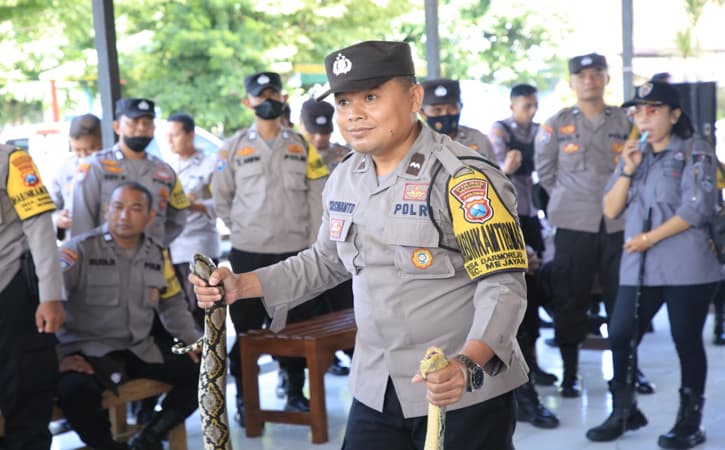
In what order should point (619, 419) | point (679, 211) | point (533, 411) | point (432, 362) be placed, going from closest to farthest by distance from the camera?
point (432, 362) → point (679, 211) → point (619, 419) → point (533, 411)

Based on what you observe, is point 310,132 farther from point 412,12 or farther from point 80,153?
point 412,12

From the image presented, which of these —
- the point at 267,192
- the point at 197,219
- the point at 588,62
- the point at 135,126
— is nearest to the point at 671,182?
the point at 588,62

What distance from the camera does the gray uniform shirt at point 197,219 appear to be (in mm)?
6797

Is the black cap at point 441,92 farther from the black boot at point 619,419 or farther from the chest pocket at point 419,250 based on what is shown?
the chest pocket at point 419,250

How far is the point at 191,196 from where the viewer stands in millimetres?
7008

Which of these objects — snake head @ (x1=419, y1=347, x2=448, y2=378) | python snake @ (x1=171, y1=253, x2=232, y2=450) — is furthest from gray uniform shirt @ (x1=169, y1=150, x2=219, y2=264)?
snake head @ (x1=419, y1=347, x2=448, y2=378)

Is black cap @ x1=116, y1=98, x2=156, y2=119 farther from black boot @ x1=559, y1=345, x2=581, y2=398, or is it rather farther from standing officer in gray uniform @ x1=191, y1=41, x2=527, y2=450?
standing officer in gray uniform @ x1=191, y1=41, x2=527, y2=450

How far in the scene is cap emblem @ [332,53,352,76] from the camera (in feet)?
7.62

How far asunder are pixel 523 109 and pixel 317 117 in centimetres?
163

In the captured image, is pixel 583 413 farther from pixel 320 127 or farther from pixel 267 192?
pixel 320 127

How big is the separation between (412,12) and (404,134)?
8.31 m

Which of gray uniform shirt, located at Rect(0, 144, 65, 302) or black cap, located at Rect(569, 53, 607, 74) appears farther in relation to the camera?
black cap, located at Rect(569, 53, 607, 74)

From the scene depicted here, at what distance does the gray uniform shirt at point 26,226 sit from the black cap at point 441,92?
83.8 inches

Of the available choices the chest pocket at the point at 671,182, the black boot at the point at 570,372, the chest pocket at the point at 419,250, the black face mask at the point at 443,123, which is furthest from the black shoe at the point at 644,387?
the chest pocket at the point at 419,250
